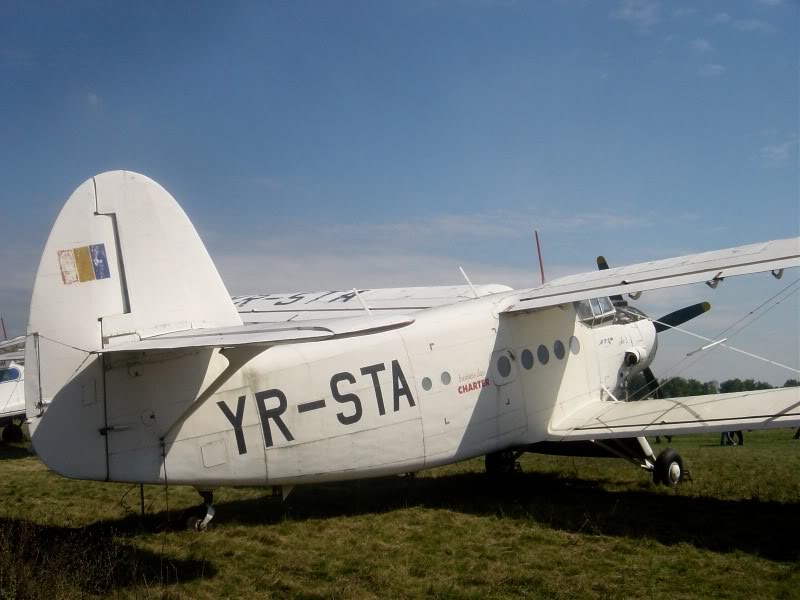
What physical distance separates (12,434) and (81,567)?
47.5 feet

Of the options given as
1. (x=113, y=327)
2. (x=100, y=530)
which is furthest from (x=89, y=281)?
(x=100, y=530)

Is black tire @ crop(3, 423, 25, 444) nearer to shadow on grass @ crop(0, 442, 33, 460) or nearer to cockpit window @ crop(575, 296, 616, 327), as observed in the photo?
shadow on grass @ crop(0, 442, 33, 460)

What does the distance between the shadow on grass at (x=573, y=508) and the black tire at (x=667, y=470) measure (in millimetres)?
215

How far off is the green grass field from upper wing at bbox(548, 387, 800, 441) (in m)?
0.92

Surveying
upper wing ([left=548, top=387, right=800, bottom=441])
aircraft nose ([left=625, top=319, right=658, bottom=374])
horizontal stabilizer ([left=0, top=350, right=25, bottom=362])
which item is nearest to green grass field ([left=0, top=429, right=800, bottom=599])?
upper wing ([left=548, top=387, right=800, bottom=441])

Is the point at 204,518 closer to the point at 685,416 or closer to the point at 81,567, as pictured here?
the point at 81,567

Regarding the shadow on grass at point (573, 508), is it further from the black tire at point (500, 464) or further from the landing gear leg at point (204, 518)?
the landing gear leg at point (204, 518)

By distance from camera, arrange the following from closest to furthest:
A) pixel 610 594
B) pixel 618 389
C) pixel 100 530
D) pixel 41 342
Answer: pixel 610 594
pixel 41 342
pixel 100 530
pixel 618 389

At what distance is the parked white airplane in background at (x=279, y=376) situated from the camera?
19.2ft

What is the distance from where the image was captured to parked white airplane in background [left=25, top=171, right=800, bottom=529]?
19.2 ft

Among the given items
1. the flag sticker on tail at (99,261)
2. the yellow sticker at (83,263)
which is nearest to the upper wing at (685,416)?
the flag sticker on tail at (99,261)

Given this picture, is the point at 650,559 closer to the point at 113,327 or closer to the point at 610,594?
the point at 610,594

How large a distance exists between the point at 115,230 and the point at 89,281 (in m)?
0.54

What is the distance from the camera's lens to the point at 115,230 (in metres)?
6.27
